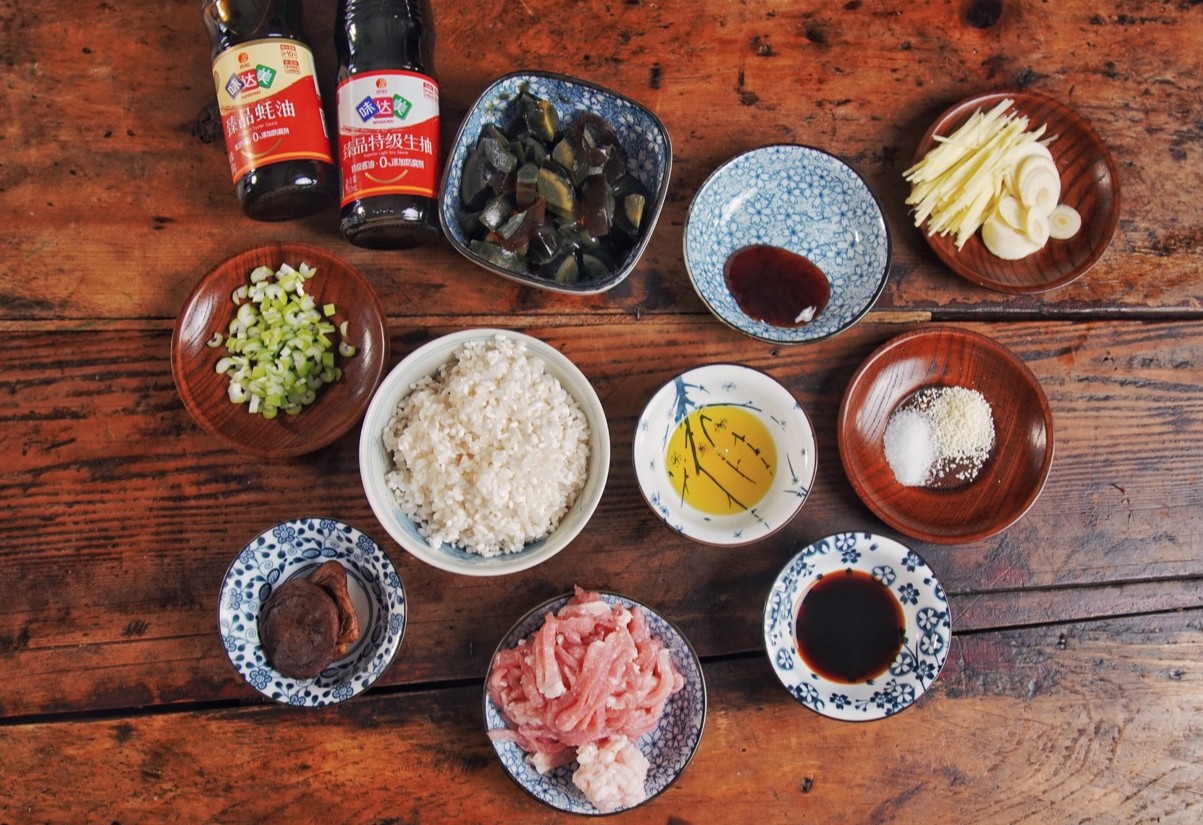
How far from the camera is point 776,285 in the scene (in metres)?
2.12

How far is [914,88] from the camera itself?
2.23m

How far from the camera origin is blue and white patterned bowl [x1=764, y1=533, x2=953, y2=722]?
2.02 metres

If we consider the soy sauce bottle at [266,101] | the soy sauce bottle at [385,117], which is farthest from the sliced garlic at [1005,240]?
the soy sauce bottle at [266,101]

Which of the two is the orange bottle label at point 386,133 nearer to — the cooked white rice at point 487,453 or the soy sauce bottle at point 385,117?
the soy sauce bottle at point 385,117

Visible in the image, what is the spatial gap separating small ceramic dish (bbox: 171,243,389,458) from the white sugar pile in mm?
1291

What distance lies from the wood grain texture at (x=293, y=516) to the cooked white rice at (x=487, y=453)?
20 centimetres

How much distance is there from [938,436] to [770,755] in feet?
2.98

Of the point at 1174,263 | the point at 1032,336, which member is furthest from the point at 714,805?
the point at 1174,263

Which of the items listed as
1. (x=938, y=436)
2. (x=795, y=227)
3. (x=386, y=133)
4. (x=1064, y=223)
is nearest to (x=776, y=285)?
(x=795, y=227)

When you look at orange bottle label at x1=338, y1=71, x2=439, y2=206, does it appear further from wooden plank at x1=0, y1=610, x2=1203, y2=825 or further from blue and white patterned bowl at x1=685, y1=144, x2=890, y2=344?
wooden plank at x1=0, y1=610, x2=1203, y2=825

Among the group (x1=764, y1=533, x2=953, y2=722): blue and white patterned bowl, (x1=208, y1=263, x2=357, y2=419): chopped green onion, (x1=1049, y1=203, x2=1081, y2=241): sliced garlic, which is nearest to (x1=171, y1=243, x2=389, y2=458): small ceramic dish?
(x1=208, y1=263, x2=357, y2=419): chopped green onion

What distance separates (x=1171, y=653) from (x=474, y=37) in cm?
242

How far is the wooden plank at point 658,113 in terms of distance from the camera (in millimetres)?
2049


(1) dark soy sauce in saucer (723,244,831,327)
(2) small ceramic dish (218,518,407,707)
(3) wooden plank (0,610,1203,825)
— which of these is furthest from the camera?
(1) dark soy sauce in saucer (723,244,831,327)
